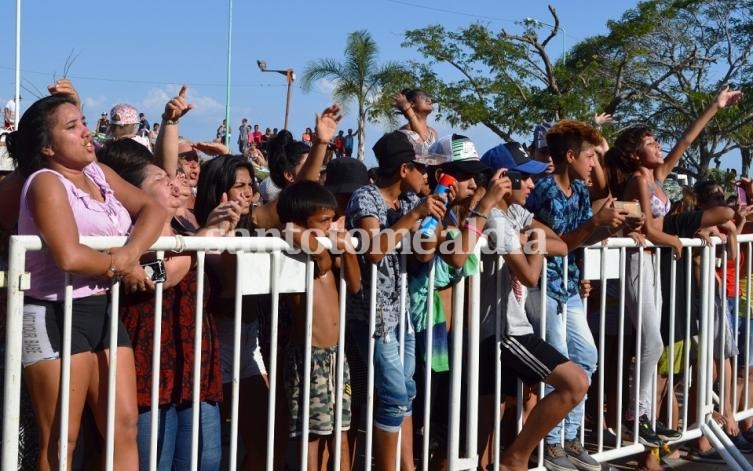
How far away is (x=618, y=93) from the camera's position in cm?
3081

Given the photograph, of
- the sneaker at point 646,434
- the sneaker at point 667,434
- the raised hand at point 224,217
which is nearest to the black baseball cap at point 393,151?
the raised hand at point 224,217

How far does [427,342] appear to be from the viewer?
468cm

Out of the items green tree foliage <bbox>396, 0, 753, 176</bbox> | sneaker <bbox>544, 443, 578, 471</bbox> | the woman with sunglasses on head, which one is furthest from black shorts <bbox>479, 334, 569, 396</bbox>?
green tree foliage <bbox>396, 0, 753, 176</bbox>

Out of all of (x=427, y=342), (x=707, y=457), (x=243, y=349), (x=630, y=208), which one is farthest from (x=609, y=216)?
(x=707, y=457)

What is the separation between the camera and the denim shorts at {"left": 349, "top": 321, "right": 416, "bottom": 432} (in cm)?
445

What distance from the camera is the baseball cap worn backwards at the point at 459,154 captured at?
495 centimetres

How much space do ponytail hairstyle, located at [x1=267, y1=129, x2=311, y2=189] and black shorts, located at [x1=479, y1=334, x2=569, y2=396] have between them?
1841 millimetres

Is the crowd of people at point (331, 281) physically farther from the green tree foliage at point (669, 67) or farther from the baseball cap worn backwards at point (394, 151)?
the green tree foliage at point (669, 67)

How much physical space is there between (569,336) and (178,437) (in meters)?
2.43

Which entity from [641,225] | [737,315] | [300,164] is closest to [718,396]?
[737,315]

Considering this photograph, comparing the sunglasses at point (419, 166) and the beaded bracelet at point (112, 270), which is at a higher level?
the sunglasses at point (419, 166)

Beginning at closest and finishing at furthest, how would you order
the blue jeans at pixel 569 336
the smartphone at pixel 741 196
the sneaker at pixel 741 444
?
the blue jeans at pixel 569 336 < the sneaker at pixel 741 444 < the smartphone at pixel 741 196

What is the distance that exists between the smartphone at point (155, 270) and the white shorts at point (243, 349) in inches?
25.2

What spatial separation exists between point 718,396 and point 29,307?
5201 mm
